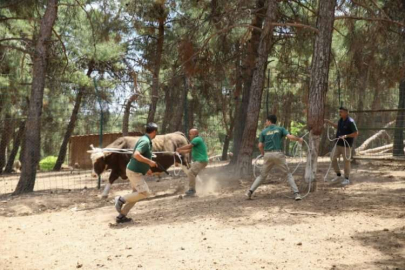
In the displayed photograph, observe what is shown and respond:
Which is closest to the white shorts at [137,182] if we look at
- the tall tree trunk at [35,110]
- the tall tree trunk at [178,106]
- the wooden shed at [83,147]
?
the tall tree trunk at [35,110]

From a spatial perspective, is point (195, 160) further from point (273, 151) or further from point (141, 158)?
point (141, 158)

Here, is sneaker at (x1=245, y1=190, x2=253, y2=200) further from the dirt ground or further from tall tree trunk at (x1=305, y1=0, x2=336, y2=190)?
tall tree trunk at (x1=305, y1=0, x2=336, y2=190)

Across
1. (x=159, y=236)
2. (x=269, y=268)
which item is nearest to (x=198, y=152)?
(x=159, y=236)

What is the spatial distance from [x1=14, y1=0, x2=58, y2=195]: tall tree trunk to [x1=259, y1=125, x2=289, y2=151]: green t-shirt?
6.84 meters

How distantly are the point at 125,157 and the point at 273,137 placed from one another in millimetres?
4569

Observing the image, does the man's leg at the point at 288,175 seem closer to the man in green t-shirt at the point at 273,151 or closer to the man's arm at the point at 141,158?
the man in green t-shirt at the point at 273,151

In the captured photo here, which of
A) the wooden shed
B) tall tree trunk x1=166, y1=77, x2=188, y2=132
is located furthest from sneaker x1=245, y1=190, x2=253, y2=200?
the wooden shed

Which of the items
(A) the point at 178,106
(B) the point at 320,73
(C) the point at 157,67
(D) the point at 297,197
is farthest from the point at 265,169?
(A) the point at 178,106

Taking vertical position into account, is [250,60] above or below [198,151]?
above

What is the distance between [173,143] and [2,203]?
4.71 meters

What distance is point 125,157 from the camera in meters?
12.1

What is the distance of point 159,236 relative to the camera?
274 inches

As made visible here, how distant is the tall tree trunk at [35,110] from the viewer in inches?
498

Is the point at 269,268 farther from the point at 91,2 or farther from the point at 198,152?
the point at 91,2
